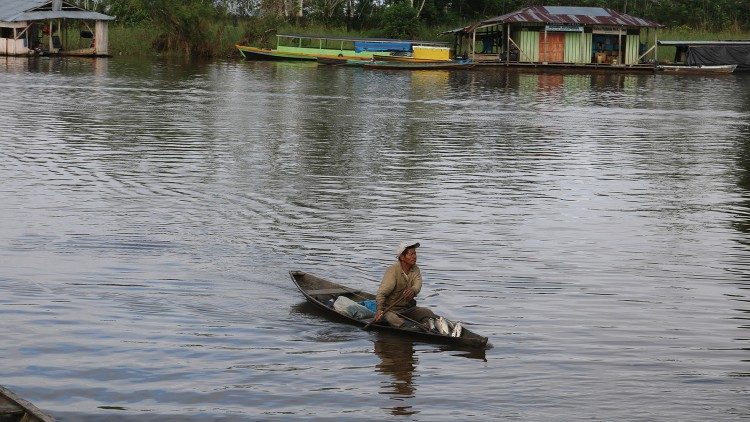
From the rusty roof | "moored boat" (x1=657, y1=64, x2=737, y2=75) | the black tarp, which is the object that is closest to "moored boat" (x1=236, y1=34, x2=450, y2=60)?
the rusty roof

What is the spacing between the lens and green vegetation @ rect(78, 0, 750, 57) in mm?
69812

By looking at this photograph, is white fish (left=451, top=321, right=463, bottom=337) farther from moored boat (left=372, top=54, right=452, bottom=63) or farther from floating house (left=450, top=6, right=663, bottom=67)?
moored boat (left=372, top=54, right=452, bottom=63)

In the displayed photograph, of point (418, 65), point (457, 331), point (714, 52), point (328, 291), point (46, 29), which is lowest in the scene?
point (457, 331)

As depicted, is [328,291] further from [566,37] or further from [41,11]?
[566,37]

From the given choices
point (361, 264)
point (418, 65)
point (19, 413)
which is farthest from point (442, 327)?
point (418, 65)

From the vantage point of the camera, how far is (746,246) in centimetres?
1792

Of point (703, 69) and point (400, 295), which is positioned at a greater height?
point (703, 69)

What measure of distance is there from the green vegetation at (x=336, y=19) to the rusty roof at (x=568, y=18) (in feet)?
22.0

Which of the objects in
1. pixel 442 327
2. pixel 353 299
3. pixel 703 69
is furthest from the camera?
pixel 703 69

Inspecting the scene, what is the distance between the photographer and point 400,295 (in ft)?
41.5

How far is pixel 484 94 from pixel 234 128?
18.1m

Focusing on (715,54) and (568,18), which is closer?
(568,18)

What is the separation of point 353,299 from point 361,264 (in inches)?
100

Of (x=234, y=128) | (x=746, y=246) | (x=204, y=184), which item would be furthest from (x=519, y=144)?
(x=746, y=246)
